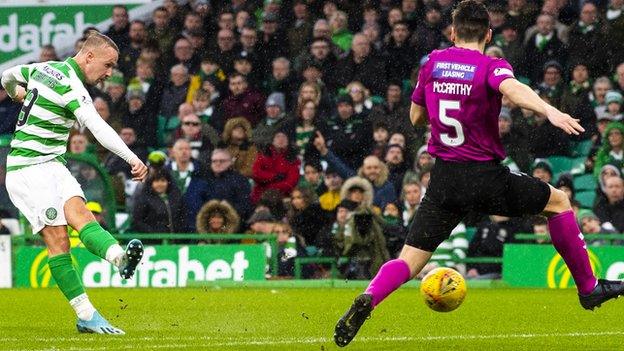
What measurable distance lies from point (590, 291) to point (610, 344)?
0.43 meters

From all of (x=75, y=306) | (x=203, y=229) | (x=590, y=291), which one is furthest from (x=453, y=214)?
(x=203, y=229)

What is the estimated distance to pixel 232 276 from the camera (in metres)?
18.4

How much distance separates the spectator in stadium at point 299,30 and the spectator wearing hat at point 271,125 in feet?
3.79

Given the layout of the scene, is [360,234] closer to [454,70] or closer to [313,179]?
[313,179]

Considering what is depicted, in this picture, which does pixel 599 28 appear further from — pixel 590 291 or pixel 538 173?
pixel 590 291

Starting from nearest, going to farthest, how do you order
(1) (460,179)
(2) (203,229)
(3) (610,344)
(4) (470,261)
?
(1) (460,179) < (3) (610,344) < (4) (470,261) < (2) (203,229)

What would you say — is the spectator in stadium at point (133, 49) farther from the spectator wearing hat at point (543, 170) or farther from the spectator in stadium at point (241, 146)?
the spectator wearing hat at point (543, 170)

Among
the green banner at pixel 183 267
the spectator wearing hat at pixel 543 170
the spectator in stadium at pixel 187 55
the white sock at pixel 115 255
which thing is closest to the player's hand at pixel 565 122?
the white sock at pixel 115 255

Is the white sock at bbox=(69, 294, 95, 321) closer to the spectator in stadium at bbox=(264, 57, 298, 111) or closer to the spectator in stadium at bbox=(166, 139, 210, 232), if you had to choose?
the spectator in stadium at bbox=(166, 139, 210, 232)

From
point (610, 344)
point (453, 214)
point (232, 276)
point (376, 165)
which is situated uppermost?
point (453, 214)

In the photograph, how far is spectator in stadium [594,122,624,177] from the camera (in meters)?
18.5

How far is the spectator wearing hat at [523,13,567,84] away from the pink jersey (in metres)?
11.5

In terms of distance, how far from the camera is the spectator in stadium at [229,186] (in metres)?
19.2

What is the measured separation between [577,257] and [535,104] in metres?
1.38
